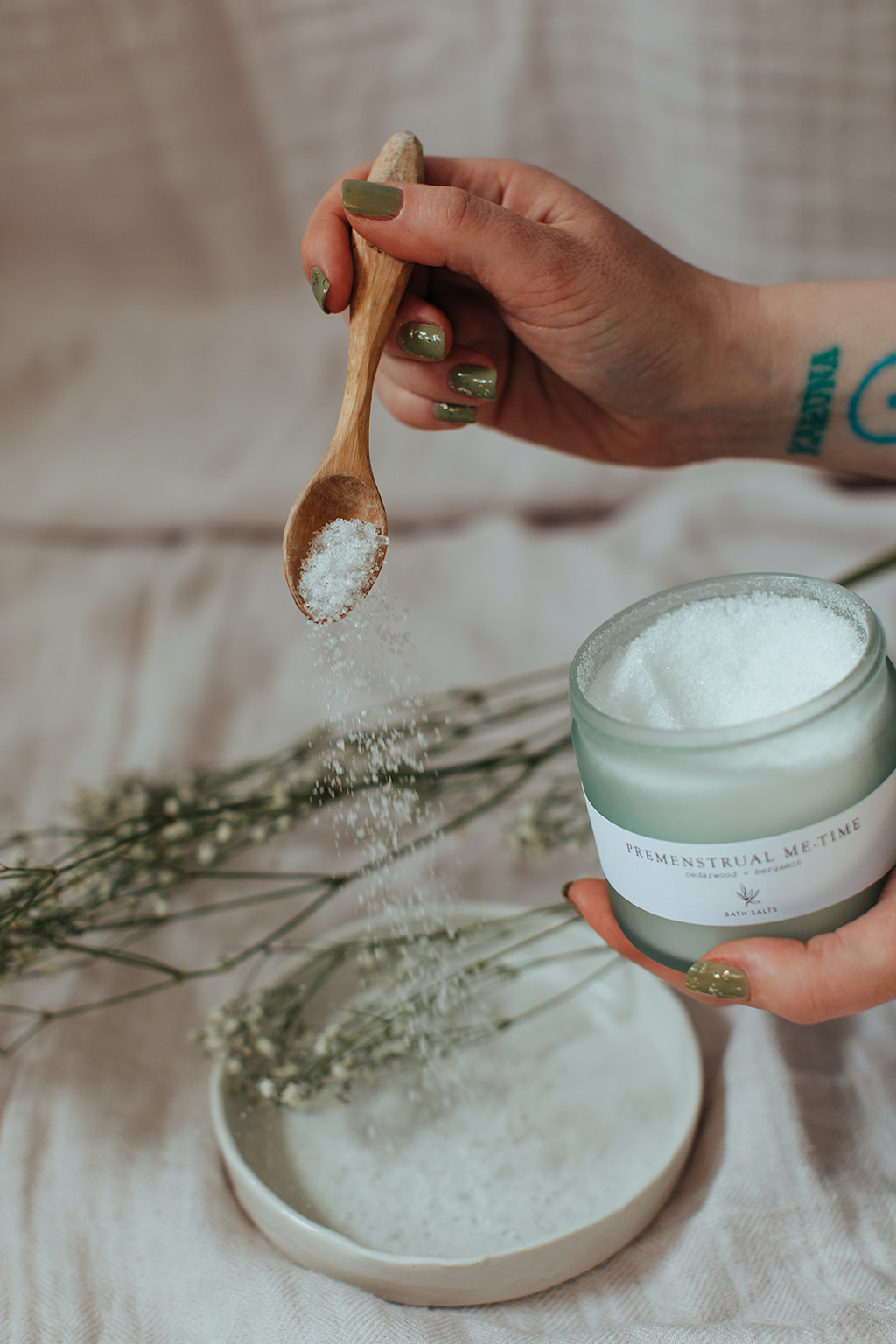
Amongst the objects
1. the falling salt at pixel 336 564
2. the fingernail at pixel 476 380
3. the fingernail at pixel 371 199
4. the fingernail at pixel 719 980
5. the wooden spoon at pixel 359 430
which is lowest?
the fingernail at pixel 719 980

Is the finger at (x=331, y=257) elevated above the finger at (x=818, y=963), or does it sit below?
above

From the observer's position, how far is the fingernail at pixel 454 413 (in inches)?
26.7

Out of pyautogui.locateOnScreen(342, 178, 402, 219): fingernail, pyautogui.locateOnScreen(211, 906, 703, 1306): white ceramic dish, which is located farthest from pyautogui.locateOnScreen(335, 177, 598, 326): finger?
pyautogui.locateOnScreen(211, 906, 703, 1306): white ceramic dish

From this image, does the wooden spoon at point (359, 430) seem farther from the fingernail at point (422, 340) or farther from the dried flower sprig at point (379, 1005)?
the dried flower sprig at point (379, 1005)

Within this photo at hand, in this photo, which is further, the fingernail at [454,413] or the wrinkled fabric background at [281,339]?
the wrinkled fabric background at [281,339]

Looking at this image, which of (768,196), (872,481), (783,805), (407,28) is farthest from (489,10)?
(783,805)

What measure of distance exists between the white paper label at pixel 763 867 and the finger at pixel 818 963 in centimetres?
1

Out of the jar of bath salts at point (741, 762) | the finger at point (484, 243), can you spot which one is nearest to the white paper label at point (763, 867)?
the jar of bath salts at point (741, 762)

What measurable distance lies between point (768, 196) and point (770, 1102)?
88cm

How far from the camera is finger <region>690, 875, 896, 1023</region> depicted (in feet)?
1.40

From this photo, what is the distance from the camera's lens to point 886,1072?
59 centimetres

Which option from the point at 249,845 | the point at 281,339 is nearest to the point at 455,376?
the point at 249,845

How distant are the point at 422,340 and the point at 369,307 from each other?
6 centimetres

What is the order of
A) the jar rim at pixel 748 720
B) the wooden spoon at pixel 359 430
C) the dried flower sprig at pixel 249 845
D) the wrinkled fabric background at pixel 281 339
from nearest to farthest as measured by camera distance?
the jar rim at pixel 748 720, the wooden spoon at pixel 359 430, the dried flower sprig at pixel 249 845, the wrinkled fabric background at pixel 281 339
